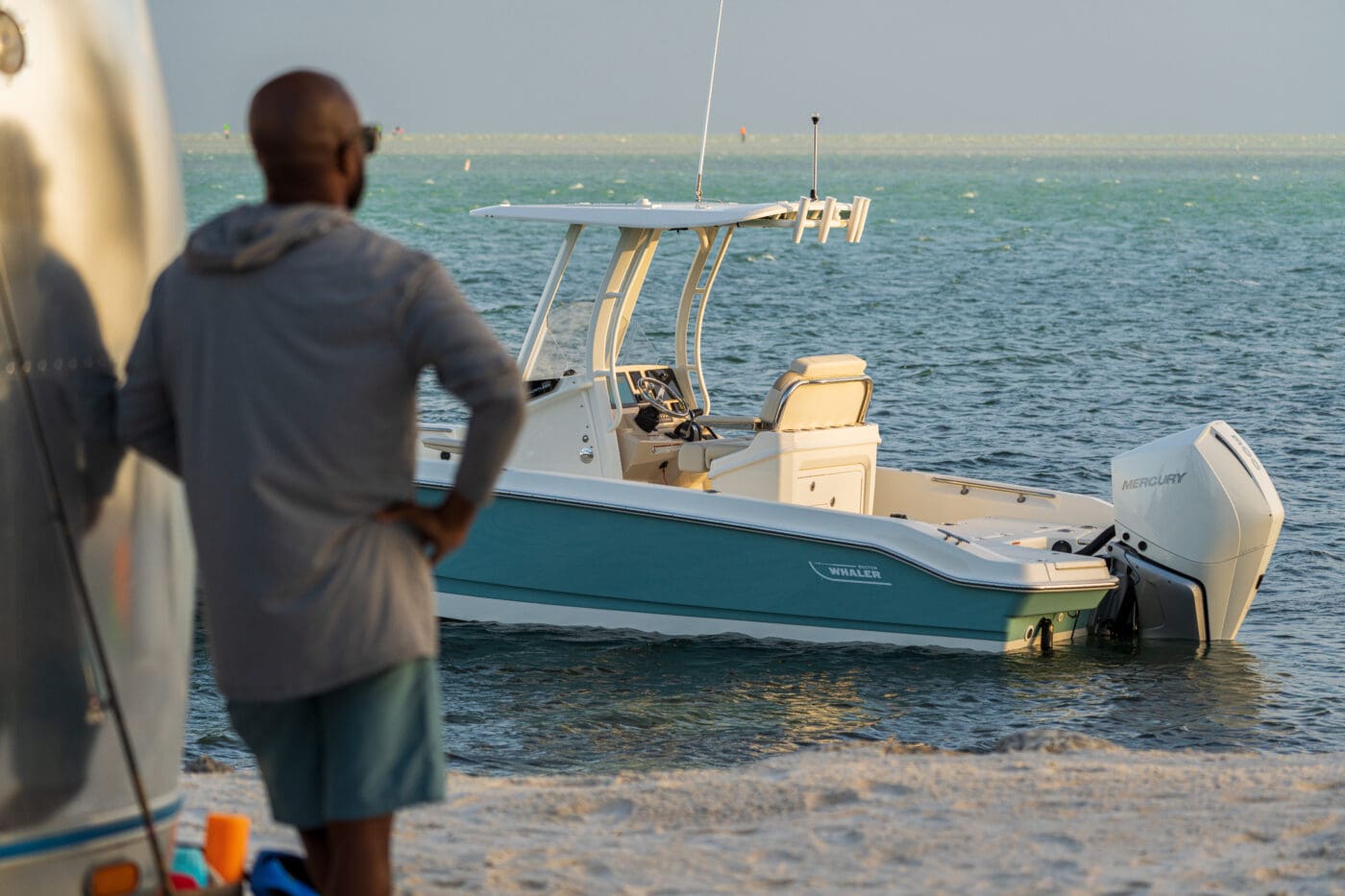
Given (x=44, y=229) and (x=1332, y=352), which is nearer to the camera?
(x=44, y=229)

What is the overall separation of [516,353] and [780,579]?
6.58ft

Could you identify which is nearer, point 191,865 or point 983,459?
point 191,865

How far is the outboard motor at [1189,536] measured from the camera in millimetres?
8141

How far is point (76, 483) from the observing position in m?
3.02

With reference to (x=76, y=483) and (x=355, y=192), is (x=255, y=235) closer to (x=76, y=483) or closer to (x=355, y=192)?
(x=355, y=192)

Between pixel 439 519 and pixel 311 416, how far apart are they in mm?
258

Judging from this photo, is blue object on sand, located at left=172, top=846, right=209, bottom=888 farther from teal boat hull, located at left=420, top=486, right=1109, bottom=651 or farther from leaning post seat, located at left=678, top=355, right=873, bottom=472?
leaning post seat, located at left=678, top=355, right=873, bottom=472

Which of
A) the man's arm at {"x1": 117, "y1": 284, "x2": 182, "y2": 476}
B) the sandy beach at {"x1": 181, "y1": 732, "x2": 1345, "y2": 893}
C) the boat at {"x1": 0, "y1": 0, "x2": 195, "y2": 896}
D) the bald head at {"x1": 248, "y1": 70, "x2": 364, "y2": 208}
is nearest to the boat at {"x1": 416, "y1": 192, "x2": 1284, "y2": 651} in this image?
the sandy beach at {"x1": 181, "y1": 732, "x2": 1345, "y2": 893}

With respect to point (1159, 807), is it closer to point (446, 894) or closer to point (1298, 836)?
point (1298, 836)

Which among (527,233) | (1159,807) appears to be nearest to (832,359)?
(1159,807)

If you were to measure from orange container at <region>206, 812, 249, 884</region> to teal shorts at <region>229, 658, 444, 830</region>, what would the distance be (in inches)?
30.3

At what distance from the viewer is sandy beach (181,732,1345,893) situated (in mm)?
3883

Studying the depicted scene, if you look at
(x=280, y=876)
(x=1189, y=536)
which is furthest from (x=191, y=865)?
(x=1189, y=536)

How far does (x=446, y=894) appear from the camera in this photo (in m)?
3.79
